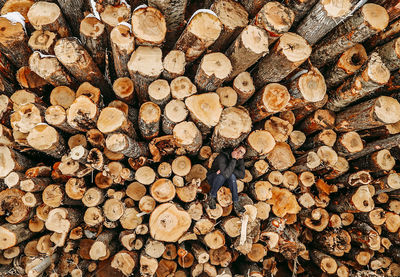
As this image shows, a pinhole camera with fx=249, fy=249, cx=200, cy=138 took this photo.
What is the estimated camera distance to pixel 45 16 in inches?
116

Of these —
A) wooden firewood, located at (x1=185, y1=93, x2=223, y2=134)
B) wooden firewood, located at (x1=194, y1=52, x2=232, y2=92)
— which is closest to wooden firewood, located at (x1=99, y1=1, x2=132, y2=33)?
A: wooden firewood, located at (x1=194, y1=52, x2=232, y2=92)

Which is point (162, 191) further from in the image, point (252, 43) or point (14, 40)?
point (14, 40)

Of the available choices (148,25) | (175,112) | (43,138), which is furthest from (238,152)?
(43,138)

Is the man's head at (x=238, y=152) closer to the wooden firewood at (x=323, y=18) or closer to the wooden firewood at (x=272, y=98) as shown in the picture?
the wooden firewood at (x=272, y=98)

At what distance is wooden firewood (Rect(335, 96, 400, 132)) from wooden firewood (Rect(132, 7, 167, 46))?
2778mm

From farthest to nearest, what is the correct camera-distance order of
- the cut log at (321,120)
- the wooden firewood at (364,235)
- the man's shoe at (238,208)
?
the wooden firewood at (364,235) < the cut log at (321,120) < the man's shoe at (238,208)

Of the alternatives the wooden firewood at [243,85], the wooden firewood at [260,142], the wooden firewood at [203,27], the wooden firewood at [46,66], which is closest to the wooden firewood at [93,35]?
the wooden firewood at [46,66]

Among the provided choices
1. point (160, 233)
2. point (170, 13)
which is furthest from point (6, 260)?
point (170, 13)

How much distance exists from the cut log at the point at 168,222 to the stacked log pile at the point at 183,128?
0.04ft

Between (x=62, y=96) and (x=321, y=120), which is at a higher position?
(x=321, y=120)

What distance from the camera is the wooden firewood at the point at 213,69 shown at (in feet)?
9.36

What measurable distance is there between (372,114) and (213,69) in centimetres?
214

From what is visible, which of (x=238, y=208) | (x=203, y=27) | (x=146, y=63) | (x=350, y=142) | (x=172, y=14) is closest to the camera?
(x=203, y=27)

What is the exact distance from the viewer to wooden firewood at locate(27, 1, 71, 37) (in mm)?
2951
